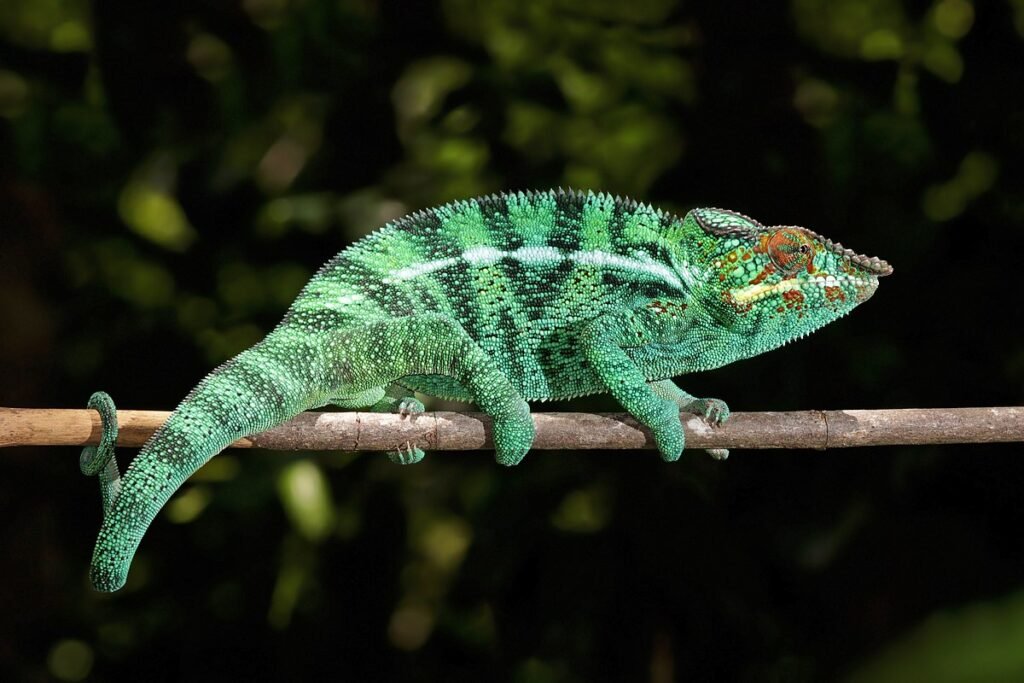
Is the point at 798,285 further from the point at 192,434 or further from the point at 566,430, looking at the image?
the point at 192,434

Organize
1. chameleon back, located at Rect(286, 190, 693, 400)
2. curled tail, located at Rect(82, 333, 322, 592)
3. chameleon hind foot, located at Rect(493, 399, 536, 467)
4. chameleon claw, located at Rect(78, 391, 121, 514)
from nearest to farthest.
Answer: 1. curled tail, located at Rect(82, 333, 322, 592)
2. chameleon claw, located at Rect(78, 391, 121, 514)
3. chameleon hind foot, located at Rect(493, 399, 536, 467)
4. chameleon back, located at Rect(286, 190, 693, 400)

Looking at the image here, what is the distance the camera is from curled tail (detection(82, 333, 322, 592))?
1684 mm

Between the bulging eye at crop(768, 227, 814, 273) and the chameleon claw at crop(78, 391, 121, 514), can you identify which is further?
the bulging eye at crop(768, 227, 814, 273)

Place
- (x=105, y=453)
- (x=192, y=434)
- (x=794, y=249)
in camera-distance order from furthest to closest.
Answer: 1. (x=794, y=249)
2. (x=105, y=453)
3. (x=192, y=434)

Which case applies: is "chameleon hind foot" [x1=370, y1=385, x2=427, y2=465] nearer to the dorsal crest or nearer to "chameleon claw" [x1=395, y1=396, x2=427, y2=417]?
"chameleon claw" [x1=395, y1=396, x2=427, y2=417]

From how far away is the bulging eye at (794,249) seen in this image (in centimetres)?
207

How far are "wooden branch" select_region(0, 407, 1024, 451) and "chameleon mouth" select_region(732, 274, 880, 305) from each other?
9.9 inches

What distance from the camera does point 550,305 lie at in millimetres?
2109

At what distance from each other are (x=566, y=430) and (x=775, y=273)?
1.86 ft

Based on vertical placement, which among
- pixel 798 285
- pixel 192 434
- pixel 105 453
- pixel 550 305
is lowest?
pixel 105 453

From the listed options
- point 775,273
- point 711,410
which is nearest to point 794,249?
point 775,273

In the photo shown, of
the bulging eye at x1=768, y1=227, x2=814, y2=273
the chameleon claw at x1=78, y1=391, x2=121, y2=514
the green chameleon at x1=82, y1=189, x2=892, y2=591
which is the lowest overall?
the chameleon claw at x1=78, y1=391, x2=121, y2=514

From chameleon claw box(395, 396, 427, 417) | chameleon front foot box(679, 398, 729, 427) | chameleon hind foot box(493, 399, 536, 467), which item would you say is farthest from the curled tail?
chameleon front foot box(679, 398, 729, 427)

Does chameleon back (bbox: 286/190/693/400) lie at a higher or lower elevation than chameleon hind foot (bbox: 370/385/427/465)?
higher
